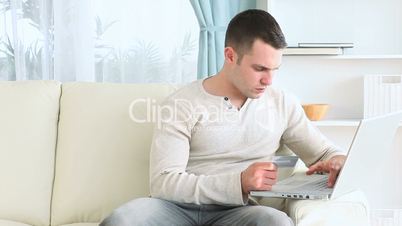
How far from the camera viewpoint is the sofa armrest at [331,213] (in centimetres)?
178

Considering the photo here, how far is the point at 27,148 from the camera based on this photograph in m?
2.36

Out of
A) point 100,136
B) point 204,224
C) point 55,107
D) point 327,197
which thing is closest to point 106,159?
point 100,136

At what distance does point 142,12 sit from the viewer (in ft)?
10.1

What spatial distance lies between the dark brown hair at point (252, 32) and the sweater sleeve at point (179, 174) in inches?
10.4

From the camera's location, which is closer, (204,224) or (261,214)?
(261,214)

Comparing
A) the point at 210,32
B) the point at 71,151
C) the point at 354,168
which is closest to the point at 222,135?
the point at 354,168

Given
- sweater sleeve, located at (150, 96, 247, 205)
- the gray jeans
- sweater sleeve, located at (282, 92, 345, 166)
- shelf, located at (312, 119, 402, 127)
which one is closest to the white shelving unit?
shelf, located at (312, 119, 402, 127)

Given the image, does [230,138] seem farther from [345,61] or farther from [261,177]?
[345,61]

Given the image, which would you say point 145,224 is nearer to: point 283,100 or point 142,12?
point 283,100

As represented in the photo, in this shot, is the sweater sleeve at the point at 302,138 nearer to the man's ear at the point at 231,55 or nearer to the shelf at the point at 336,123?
the man's ear at the point at 231,55

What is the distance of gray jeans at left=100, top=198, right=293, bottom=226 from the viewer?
5.88 feet

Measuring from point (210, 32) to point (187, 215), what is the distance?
1.24 meters

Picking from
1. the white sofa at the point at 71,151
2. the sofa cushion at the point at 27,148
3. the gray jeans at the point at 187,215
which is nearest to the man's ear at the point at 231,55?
the white sofa at the point at 71,151

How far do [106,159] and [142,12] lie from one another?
0.99m
